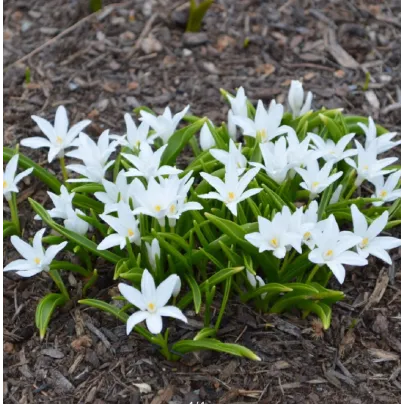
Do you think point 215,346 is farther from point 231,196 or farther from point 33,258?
point 33,258

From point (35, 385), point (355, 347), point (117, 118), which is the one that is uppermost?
point (117, 118)

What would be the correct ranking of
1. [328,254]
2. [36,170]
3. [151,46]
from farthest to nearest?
[151,46] < [36,170] < [328,254]

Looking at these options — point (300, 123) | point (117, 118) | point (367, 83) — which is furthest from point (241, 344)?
point (367, 83)

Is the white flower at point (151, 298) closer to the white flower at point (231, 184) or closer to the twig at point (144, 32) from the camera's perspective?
the white flower at point (231, 184)

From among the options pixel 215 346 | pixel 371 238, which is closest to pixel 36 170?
pixel 215 346

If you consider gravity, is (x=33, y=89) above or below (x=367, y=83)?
above

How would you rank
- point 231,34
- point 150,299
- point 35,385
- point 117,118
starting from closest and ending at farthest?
point 150,299 → point 35,385 → point 117,118 → point 231,34

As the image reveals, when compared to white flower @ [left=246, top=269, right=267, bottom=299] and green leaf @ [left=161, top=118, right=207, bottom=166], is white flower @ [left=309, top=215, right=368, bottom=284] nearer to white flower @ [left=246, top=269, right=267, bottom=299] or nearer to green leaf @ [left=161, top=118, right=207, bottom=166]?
white flower @ [left=246, top=269, right=267, bottom=299]

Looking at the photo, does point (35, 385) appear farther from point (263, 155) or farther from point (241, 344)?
point (263, 155)
